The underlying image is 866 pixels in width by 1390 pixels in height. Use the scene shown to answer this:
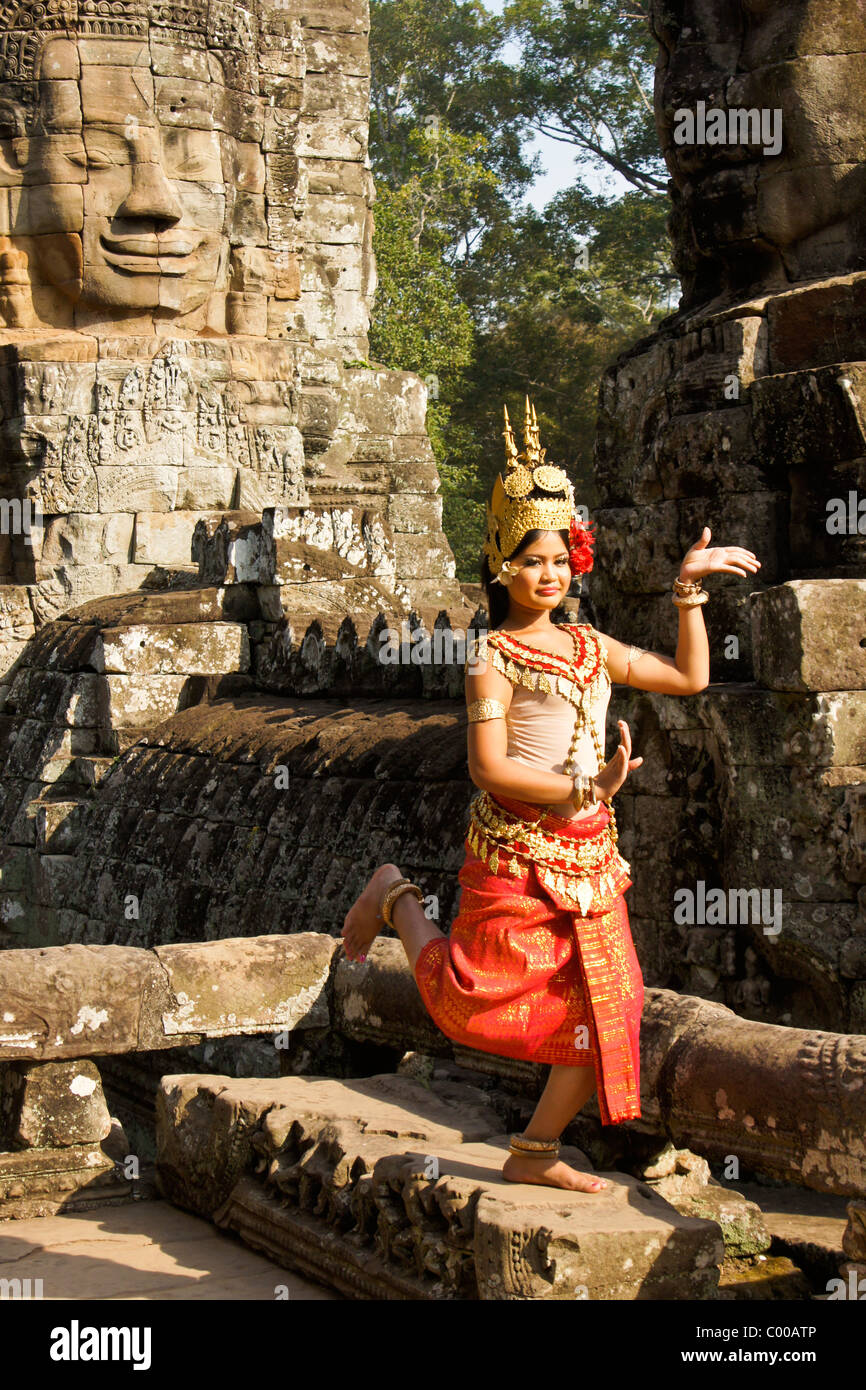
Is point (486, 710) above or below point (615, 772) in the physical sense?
above

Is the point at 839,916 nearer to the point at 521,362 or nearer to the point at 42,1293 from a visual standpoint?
the point at 42,1293

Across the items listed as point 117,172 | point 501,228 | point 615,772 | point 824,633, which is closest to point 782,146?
point 824,633

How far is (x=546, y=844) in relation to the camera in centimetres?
352

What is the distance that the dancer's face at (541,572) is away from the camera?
143 inches

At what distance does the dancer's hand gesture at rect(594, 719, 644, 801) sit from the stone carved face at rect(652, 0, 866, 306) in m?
2.67

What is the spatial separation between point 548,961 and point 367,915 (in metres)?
0.59

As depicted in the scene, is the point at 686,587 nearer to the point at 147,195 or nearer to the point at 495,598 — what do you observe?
the point at 495,598

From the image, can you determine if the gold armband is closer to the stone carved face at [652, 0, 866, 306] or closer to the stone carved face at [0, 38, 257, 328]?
the stone carved face at [652, 0, 866, 306]

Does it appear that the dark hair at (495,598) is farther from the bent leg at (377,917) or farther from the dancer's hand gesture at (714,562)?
the bent leg at (377,917)

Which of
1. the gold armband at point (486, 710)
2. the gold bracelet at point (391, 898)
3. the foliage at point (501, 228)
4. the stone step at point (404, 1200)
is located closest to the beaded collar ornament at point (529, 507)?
the gold armband at point (486, 710)

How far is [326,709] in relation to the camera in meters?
7.83

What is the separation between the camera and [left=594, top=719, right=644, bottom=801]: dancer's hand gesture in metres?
3.33

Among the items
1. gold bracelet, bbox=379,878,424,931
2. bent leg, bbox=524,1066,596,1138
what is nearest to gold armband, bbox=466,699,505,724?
gold bracelet, bbox=379,878,424,931
